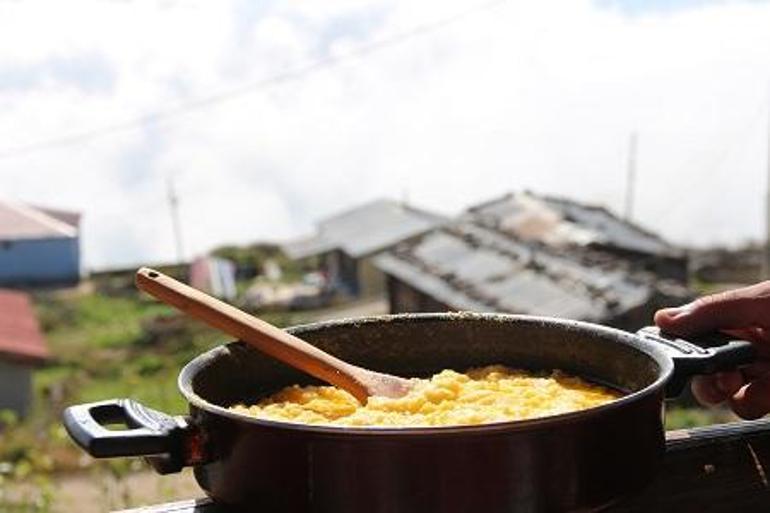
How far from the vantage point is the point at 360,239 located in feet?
105

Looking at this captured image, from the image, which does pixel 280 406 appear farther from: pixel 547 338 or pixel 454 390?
pixel 547 338

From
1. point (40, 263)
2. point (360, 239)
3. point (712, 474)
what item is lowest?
point (40, 263)

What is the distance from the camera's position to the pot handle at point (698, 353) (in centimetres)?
154

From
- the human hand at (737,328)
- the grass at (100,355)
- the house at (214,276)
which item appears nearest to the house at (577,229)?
the grass at (100,355)

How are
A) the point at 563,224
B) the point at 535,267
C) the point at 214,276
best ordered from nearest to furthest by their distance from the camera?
the point at 535,267, the point at 563,224, the point at 214,276

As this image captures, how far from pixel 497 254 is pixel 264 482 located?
1604 centimetres

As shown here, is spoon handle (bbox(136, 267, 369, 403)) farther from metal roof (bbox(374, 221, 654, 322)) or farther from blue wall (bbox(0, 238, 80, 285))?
blue wall (bbox(0, 238, 80, 285))

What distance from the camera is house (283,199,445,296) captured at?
99.7ft

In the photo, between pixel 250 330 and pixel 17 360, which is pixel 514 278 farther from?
pixel 250 330

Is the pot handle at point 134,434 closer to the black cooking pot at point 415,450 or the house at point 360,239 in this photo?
the black cooking pot at point 415,450

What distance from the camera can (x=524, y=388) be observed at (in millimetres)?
1666

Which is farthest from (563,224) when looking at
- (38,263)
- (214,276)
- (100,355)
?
(38,263)

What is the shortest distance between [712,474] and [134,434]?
1.03 metres

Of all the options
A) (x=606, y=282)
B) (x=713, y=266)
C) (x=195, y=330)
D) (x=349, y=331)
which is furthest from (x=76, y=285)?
(x=349, y=331)
